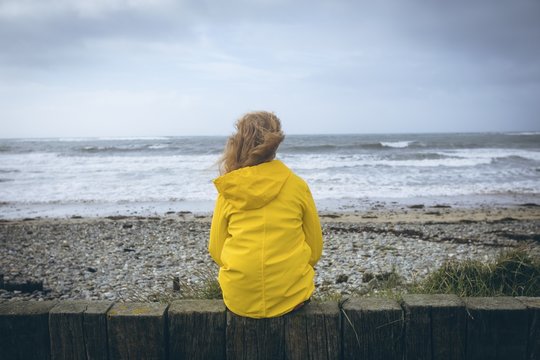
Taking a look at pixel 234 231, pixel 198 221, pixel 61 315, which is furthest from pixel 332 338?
pixel 198 221

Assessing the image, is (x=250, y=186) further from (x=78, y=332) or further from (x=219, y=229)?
(x=78, y=332)

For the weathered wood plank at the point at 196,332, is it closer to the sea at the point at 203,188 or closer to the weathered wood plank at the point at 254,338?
the weathered wood plank at the point at 254,338

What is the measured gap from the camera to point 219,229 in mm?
2256

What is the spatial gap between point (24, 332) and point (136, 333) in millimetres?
614

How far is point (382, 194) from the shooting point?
44.4 ft

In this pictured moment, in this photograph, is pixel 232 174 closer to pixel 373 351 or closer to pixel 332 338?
pixel 332 338

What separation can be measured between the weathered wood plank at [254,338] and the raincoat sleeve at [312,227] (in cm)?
45

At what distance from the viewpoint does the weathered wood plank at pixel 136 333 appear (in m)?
2.10

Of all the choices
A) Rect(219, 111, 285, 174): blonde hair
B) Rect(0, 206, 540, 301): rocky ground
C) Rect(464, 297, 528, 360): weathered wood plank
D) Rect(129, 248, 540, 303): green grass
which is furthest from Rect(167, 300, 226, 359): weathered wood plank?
Rect(464, 297, 528, 360): weathered wood plank

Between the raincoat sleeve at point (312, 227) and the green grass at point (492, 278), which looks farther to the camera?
the green grass at point (492, 278)

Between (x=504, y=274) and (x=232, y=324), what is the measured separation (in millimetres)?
2601

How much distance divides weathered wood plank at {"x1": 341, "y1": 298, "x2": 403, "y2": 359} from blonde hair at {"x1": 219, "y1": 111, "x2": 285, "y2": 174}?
38.0 inches

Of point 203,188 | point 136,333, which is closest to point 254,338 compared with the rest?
point 136,333

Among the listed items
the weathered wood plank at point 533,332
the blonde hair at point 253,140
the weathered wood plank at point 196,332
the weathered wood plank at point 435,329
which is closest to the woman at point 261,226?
the blonde hair at point 253,140
